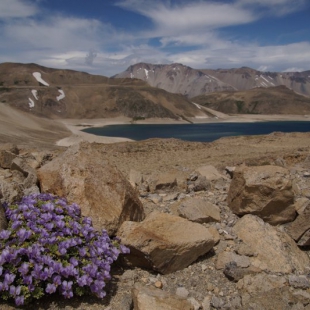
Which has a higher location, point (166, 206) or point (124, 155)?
point (166, 206)

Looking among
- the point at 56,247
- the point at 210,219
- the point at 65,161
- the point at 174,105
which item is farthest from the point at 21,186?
the point at 174,105

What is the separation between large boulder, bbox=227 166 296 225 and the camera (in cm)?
710

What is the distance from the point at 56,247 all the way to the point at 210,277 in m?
2.60

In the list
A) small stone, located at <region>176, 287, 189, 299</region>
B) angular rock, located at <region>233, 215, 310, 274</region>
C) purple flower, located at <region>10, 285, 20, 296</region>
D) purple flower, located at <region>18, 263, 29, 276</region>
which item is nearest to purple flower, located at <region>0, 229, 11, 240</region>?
purple flower, located at <region>18, 263, 29, 276</region>

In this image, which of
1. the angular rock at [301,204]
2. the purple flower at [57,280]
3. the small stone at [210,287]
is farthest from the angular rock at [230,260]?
the purple flower at [57,280]

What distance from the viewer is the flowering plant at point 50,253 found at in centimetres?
438

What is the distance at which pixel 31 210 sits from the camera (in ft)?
17.5

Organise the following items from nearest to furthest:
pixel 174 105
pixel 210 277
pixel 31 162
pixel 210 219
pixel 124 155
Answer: pixel 210 277 → pixel 210 219 → pixel 31 162 → pixel 124 155 → pixel 174 105

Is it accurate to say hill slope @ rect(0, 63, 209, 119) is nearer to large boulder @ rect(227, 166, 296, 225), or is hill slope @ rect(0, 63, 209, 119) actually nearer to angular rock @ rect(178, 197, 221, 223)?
angular rock @ rect(178, 197, 221, 223)

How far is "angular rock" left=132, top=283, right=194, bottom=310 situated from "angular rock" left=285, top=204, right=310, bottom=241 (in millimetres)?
2945

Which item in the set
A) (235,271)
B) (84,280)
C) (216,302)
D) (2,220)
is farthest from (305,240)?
(2,220)

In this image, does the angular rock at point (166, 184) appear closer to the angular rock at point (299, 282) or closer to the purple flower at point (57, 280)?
the angular rock at point (299, 282)

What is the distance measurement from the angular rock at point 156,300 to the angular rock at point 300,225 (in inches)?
116

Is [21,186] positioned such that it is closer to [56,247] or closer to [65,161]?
[65,161]
